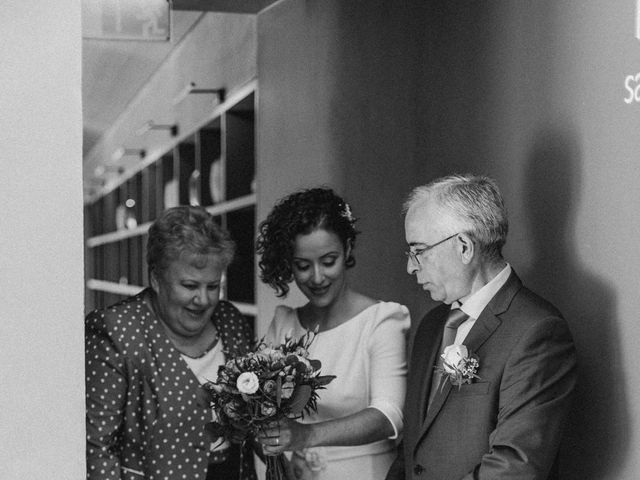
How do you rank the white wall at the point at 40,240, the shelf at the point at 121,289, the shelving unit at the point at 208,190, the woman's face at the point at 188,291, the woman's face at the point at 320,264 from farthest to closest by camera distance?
the shelving unit at the point at 208,190, the shelf at the point at 121,289, the woman's face at the point at 320,264, the woman's face at the point at 188,291, the white wall at the point at 40,240

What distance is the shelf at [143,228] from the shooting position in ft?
17.9

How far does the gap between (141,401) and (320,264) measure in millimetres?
691

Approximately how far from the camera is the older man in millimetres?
2254

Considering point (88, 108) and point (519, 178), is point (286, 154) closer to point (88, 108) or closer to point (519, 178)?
point (519, 178)

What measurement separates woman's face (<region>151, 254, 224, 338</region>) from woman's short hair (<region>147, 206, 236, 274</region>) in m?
0.02

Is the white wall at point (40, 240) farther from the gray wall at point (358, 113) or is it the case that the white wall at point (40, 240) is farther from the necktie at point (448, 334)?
the gray wall at point (358, 113)

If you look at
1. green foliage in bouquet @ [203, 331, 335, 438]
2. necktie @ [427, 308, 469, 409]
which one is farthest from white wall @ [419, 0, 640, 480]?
green foliage in bouquet @ [203, 331, 335, 438]

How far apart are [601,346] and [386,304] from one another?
746 mm

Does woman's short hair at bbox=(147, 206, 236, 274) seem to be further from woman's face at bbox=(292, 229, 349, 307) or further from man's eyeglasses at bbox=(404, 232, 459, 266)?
man's eyeglasses at bbox=(404, 232, 459, 266)

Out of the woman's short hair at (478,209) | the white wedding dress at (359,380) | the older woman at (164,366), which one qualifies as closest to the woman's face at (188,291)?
the older woman at (164,366)

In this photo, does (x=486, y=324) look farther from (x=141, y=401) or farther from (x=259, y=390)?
(x=141, y=401)

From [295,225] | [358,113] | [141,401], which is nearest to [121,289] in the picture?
[358,113]

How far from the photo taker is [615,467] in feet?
7.83

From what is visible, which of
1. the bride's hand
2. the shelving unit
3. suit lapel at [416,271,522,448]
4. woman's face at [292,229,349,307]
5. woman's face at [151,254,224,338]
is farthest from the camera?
the shelving unit
